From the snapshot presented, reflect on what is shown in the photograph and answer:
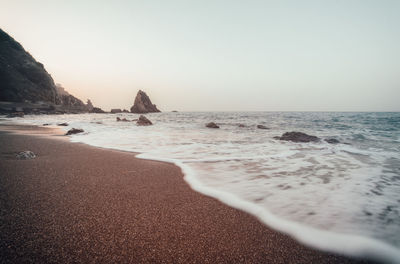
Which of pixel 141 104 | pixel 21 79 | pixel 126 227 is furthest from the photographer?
pixel 141 104

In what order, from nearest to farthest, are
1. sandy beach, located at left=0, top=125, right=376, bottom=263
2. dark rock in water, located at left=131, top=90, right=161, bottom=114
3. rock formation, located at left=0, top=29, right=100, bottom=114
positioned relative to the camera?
sandy beach, located at left=0, top=125, right=376, bottom=263, rock formation, located at left=0, top=29, right=100, bottom=114, dark rock in water, located at left=131, top=90, right=161, bottom=114

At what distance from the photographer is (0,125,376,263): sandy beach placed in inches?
56.0

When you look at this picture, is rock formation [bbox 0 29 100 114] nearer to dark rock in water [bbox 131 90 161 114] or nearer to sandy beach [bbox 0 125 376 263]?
dark rock in water [bbox 131 90 161 114]

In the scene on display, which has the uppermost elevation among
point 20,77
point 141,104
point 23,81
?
point 20,77

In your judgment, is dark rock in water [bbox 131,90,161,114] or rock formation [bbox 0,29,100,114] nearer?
rock formation [bbox 0,29,100,114]

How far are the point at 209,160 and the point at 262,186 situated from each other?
6.18ft

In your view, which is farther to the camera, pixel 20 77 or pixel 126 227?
pixel 20 77

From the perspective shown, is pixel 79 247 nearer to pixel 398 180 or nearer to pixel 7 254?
pixel 7 254

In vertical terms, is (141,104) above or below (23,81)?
below

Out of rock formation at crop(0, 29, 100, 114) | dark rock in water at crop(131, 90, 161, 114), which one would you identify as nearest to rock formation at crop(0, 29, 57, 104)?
rock formation at crop(0, 29, 100, 114)

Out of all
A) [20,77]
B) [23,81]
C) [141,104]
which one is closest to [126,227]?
[23,81]

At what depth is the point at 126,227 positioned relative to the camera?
1.77m

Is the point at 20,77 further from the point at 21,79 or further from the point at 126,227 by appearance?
the point at 126,227

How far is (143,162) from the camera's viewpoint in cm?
440
